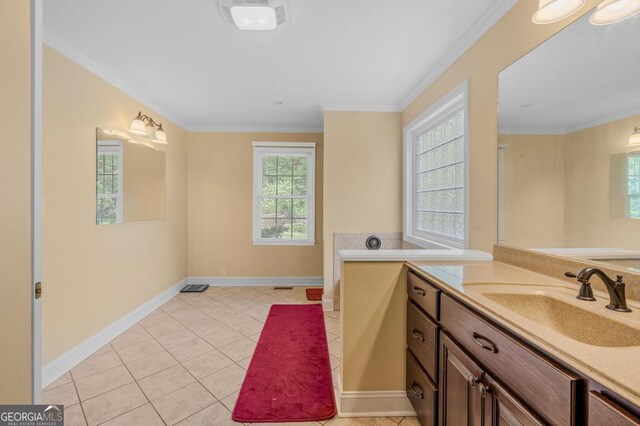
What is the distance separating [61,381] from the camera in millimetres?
2090

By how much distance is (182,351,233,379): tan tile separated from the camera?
86.7 inches

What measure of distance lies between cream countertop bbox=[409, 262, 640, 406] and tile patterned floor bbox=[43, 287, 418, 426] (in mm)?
1030

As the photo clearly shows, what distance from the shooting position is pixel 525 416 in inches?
31.5

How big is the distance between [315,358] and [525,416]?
6.03ft

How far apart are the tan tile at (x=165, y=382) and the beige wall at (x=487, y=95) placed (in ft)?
7.85

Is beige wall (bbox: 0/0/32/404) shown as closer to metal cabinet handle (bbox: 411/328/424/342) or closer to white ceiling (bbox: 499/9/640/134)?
metal cabinet handle (bbox: 411/328/424/342)

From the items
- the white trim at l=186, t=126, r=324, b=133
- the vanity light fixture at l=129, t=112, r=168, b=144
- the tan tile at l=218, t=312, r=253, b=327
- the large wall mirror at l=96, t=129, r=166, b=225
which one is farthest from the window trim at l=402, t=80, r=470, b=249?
the large wall mirror at l=96, t=129, r=166, b=225

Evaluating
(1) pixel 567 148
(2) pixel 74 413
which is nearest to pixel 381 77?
(1) pixel 567 148

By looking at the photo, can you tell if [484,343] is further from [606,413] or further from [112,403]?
[112,403]

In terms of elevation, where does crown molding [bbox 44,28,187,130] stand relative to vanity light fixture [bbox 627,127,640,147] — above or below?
above

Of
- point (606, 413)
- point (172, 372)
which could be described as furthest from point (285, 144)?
point (606, 413)

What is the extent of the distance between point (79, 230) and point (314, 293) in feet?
9.24

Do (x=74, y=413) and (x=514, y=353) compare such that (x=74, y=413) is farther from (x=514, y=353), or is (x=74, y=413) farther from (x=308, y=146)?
(x=308, y=146)

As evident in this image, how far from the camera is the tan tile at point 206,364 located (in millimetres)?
2203
